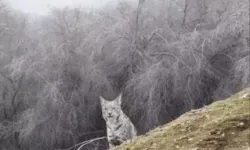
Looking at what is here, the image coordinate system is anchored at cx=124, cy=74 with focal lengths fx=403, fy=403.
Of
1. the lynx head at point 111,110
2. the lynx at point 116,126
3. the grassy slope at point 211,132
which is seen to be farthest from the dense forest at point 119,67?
the grassy slope at point 211,132

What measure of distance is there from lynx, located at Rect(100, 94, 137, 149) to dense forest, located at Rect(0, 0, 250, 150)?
2664mm

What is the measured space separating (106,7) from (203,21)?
130 inches

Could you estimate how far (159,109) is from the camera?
1066 centimetres

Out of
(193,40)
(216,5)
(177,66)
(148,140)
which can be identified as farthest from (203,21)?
(148,140)

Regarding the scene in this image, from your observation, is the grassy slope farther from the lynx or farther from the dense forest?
the dense forest

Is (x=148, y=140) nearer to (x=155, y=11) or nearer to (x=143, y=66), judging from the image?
(x=143, y=66)

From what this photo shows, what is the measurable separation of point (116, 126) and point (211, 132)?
15.4ft

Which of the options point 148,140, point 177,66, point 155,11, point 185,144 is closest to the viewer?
point 185,144

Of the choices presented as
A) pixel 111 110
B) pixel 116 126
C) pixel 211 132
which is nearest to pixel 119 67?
pixel 111 110

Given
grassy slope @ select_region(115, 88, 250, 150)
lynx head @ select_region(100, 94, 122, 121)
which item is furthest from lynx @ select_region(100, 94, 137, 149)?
grassy slope @ select_region(115, 88, 250, 150)

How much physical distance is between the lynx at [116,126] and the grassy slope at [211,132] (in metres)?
3.93

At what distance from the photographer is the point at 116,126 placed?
759 cm

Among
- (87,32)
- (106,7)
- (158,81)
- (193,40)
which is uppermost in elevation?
(106,7)

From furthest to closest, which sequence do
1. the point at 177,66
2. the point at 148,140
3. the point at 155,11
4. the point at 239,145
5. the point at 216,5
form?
the point at 155,11 → the point at 216,5 → the point at 177,66 → the point at 148,140 → the point at 239,145
